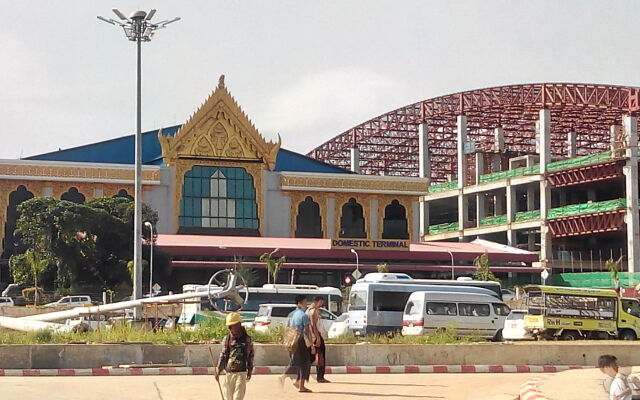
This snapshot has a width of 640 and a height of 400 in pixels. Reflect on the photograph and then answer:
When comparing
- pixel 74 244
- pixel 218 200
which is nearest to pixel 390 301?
pixel 74 244

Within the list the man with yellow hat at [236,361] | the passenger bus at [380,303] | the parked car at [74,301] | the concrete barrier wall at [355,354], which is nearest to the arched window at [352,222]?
the parked car at [74,301]

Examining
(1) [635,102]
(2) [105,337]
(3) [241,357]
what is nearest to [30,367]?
(2) [105,337]

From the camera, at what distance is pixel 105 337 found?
25391 millimetres

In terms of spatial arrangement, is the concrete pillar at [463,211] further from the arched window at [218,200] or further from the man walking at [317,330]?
the man walking at [317,330]

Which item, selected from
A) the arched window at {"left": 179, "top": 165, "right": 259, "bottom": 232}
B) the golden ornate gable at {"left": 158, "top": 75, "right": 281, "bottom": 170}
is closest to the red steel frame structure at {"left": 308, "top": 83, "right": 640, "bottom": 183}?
the golden ornate gable at {"left": 158, "top": 75, "right": 281, "bottom": 170}

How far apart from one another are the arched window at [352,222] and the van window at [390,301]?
1745 inches

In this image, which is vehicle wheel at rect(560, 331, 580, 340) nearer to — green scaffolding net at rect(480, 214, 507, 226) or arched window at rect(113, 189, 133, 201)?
arched window at rect(113, 189, 133, 201)

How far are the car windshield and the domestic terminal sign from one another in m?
35.9

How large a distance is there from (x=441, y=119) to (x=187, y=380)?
7837cm

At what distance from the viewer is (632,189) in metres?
82.4

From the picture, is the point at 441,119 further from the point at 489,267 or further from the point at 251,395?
the point at 251,395

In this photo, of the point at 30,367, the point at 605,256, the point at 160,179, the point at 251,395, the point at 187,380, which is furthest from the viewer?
the point at 605,256

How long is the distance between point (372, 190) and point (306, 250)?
11.2m

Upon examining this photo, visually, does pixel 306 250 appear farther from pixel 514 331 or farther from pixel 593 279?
pixel 514 331
